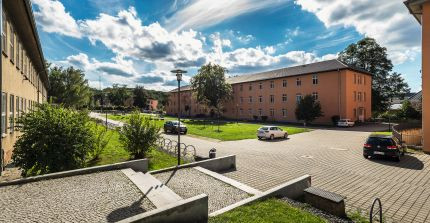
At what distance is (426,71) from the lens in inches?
669

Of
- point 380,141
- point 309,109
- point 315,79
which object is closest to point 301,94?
point 315,79

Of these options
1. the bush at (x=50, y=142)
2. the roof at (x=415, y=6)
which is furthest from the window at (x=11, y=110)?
the roof at (x=415, y=6)

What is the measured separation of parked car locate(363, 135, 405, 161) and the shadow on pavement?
38 centimetres

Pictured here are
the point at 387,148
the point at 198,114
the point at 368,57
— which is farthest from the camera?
the point at 198,114

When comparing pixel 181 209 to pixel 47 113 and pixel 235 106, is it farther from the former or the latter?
pixel 235 106

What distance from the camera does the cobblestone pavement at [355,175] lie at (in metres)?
7.42

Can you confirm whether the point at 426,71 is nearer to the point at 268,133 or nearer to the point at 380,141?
the point at 380,141

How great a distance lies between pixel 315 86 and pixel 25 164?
138 feet

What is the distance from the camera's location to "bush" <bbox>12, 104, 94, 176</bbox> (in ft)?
25.6

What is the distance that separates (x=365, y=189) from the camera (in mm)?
8836

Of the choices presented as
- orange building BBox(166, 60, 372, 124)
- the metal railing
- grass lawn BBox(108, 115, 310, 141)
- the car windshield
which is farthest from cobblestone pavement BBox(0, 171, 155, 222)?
orange building BBox(166, 60, 372, 124)

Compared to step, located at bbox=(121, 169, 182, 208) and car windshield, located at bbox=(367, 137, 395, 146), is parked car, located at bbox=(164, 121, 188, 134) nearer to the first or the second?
car windshield, located at bbox=(367, 137, 395, 146)

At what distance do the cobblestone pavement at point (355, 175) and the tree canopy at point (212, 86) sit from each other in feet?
127

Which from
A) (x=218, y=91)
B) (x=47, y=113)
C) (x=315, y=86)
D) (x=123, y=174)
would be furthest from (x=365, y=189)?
(x=218, y=91)
